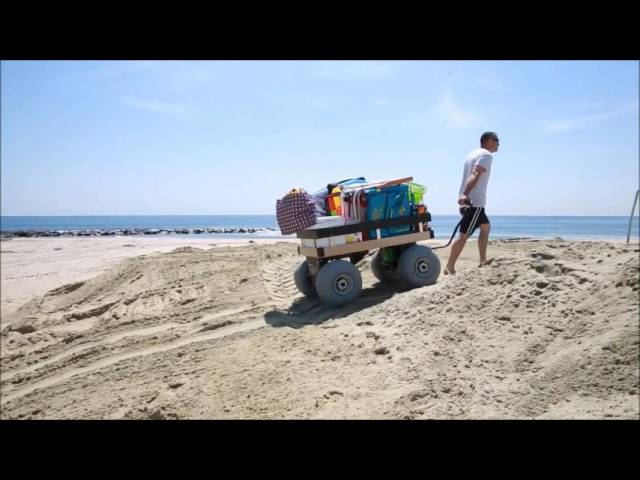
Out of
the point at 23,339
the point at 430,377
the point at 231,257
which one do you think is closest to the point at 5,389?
the point at 23,339

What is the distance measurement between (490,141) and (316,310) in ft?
9.71

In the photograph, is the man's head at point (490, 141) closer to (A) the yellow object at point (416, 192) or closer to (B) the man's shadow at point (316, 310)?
(A) the yellow object at point (416, 192)

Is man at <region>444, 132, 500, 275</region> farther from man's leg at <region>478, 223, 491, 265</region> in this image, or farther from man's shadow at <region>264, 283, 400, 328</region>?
man's shadow at <region>264, 283, 400, 328</region>

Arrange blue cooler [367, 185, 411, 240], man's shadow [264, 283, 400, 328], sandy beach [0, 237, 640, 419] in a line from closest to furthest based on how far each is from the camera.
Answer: sandy beach [0, 237, 640, 419]
man's shadow [264, 283, 400, 328]
blue cooler [367, 185, 411, 240]

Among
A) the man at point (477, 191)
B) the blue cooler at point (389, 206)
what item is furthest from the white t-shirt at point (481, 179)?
the blue cooler at point (389, 206)

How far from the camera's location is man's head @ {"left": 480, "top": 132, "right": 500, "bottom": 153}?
16.6ft

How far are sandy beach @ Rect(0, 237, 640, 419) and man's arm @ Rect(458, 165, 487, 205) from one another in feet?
2.84

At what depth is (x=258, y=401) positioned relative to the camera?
326 centimetres

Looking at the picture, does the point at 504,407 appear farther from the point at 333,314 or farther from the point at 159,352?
the point at 159,352

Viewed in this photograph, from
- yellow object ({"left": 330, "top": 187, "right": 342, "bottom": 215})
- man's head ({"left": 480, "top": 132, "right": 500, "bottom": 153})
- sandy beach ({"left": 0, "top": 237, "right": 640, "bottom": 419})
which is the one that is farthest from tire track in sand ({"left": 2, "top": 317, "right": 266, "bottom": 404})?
man's head ({"left": 480, "top": 132, "right": 500, "bottom": 153})

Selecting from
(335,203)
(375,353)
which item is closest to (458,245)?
(335,203)

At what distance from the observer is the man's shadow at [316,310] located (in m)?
5.18

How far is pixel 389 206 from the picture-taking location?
575 cm

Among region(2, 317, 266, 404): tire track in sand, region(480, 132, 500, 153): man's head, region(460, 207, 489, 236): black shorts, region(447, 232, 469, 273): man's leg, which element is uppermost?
region(480, 132, 500, 153): man's head
